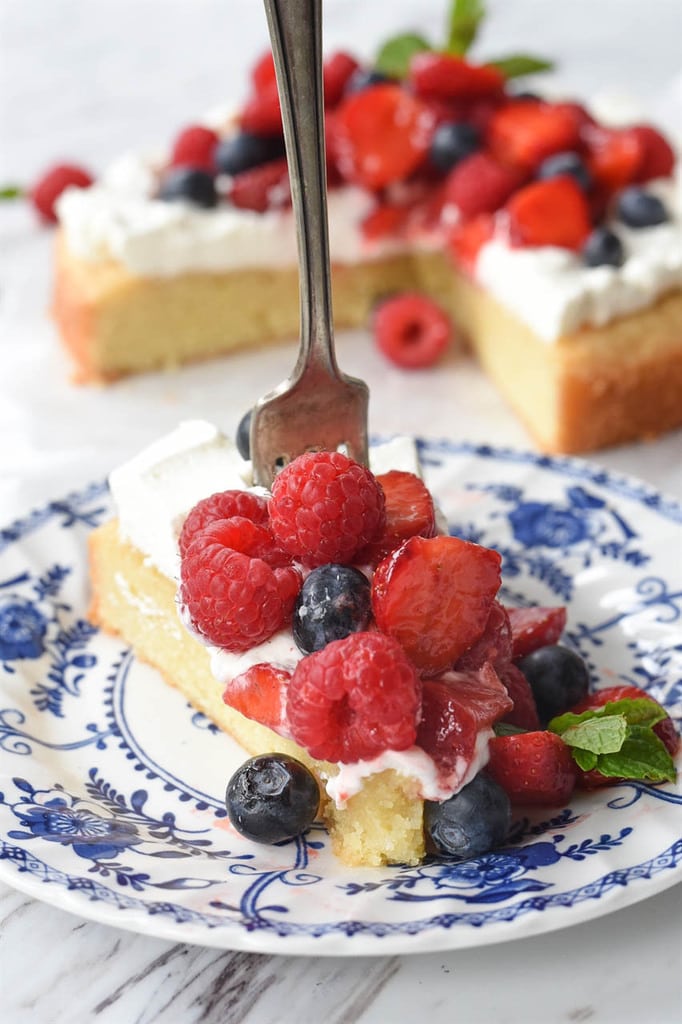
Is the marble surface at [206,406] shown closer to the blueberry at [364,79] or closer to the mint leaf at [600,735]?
the mint leaf at [600,735]

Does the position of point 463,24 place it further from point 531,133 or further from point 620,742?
point 620,742

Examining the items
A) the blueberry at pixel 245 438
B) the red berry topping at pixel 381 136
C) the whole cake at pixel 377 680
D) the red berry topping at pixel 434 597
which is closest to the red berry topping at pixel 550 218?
the red berry topping at pixel 381 136

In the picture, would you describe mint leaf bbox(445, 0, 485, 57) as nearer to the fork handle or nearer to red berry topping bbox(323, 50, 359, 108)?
red berry topping bbox(323, 50, 359, 108)

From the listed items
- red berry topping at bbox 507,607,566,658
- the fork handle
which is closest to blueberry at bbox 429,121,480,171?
the fork handle

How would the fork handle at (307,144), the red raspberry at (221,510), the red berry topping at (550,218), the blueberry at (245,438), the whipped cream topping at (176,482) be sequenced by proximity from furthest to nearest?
1. the red berry topping at (550,218)
2. the blueberry at (245,438)
3. the whipped cream topping at (176,482)
4. the red raspberry at (221,510)
5. the fork handle at (307,144)

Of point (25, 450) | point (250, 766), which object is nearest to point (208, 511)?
point (250, 766)

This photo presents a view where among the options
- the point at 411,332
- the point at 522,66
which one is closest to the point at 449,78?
the point at 522,66

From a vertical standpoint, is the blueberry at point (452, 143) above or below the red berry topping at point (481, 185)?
above

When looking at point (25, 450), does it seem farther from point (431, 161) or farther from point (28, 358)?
point (431, 161)
